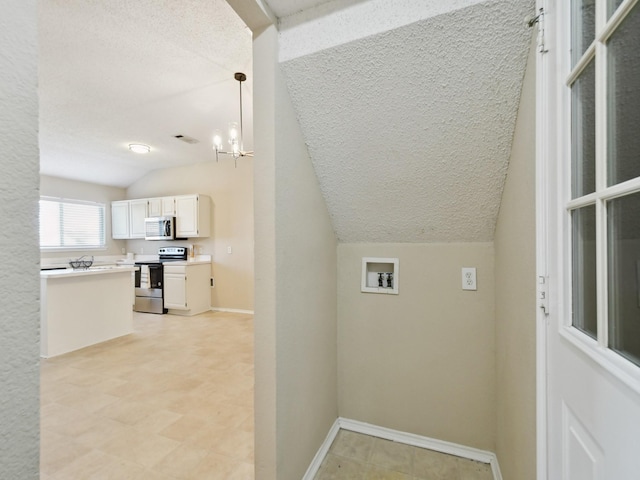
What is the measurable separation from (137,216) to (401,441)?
224 inches

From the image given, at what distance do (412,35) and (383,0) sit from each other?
179 mm

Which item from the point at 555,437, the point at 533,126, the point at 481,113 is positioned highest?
the point at 481,113

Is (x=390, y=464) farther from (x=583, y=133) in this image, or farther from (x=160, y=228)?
(x=160, y=228)

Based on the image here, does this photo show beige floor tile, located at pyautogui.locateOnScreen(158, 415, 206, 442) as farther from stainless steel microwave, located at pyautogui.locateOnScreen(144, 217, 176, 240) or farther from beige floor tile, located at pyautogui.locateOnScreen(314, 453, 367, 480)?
stainless steel microwave, located at pyautogui.locateOnScreen(144, 217, 176, 240)

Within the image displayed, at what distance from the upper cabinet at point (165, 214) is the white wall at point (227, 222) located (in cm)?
20

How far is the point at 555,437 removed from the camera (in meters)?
0.85

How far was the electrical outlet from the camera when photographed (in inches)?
64.3

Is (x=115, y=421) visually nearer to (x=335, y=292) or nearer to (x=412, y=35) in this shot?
(x=335, y=292)

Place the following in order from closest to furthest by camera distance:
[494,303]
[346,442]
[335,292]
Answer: [494,303], [346,442], [335,292]

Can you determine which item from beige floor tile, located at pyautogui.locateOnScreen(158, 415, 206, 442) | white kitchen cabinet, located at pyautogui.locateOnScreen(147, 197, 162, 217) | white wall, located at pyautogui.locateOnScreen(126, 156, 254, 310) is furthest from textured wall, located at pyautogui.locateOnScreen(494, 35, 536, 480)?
white kitchen cabinet, located at pyautogui.locateOnScreen(147, 197, 162, 217)

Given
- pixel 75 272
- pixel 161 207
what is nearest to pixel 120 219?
pixel 161 207

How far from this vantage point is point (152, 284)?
487 cm

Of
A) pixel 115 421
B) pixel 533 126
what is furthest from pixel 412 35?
pixel 115 421

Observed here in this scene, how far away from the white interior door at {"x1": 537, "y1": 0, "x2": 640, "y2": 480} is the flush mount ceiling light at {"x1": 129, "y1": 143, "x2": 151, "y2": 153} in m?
4.78
